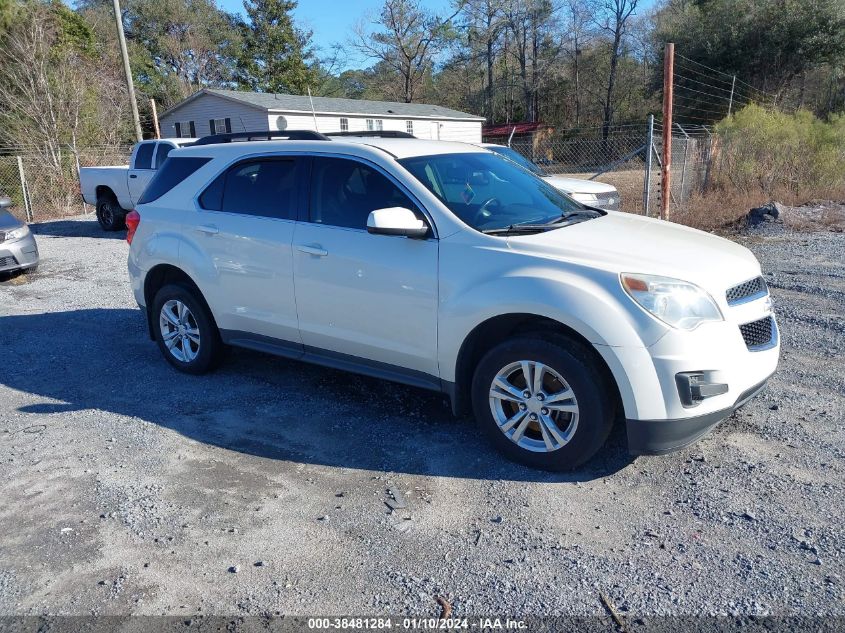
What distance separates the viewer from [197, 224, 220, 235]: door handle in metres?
5.16

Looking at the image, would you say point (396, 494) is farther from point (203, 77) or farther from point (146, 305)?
point (203, 77)

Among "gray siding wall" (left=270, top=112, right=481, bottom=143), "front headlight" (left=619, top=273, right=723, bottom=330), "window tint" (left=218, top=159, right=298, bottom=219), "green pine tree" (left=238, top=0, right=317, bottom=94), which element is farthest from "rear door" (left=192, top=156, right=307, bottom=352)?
"green pine tree" (left=238, top=0, right=317, bottom=94)

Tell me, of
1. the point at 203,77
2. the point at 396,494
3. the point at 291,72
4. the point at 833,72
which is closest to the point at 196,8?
the point at 203,77

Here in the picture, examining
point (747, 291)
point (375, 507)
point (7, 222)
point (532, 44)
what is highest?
point (532, 44)

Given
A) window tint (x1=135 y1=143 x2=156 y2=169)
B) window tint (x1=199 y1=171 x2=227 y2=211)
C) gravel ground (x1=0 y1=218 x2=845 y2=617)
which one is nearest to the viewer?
gravel ground (x1=0 y1=218 x2=845 y2=617)

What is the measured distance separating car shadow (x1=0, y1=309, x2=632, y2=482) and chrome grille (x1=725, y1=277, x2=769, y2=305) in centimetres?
110

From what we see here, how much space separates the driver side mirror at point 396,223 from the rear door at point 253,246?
0.96 m

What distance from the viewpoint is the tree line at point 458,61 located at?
2217 centimetres

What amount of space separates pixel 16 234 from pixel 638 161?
21138 mm

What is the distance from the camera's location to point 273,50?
4659cm

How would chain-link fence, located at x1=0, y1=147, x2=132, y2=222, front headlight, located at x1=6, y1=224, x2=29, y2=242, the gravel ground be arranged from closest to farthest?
the gravel ground, front headlight, located at x1=6, y1=224, x2=29, y2=242, chain-link fence, located at x1=0, y1=147, x2=132, y2=222

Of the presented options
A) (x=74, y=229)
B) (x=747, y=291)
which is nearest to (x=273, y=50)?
(x=74, y=229)

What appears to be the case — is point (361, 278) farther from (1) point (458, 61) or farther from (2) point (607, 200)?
(1) point (458, 61)

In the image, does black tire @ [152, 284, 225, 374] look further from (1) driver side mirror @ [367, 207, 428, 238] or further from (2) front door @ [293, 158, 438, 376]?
(1) driver side mirror @ [367, 207, 428, 238]
